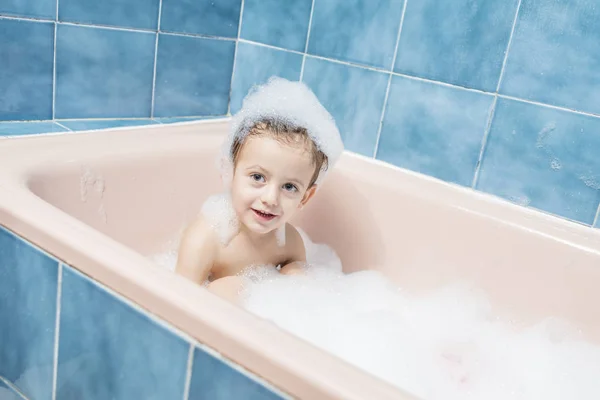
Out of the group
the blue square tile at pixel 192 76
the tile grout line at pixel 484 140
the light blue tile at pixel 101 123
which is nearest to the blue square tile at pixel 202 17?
the blue square tile at pixel 192 76

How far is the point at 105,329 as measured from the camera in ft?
2.59

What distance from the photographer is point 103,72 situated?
1479 mm

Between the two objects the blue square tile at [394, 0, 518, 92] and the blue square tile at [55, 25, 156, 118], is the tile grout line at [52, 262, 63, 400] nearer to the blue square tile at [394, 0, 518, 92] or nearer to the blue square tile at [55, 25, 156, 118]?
the blue square tile at [55, 25, 156, 118]

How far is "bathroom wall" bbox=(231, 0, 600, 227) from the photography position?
123 centimetres

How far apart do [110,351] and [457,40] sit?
1.00 m

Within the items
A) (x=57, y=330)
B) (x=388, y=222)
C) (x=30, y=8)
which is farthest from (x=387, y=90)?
(x=57, y=330)

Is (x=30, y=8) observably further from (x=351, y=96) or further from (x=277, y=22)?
(x=351, y=96)

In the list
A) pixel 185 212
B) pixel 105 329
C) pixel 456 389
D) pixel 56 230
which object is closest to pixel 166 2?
pixel 185 212

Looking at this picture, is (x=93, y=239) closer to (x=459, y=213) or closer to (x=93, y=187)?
(x=93, y=187)

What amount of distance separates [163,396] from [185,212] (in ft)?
2.47

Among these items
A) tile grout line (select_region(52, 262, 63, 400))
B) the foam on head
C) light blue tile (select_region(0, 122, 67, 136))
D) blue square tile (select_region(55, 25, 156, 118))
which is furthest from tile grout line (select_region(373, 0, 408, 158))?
tile grout line (select_region(52, 262, 63, 400))

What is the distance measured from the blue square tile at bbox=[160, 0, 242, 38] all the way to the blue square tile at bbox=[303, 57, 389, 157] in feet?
0.87

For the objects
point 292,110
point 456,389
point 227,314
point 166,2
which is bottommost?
point 456,389

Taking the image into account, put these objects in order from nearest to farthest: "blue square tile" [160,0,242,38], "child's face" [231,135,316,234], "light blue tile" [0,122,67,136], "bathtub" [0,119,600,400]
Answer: "bathtub" [0,119,600,400] < "child's face" [231,135,316,234] < "light blue tile" [0,122,67,136] < "blue square tile" [160,0,242,38]
